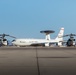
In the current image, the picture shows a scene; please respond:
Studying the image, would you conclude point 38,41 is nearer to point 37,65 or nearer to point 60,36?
point 60,36

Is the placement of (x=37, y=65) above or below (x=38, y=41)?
below

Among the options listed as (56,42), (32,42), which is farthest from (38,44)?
(56,42)

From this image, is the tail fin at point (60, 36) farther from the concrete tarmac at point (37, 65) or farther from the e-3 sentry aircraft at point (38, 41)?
the concrete tarmac at point (37, 65)

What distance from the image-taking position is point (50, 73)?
39.2ft

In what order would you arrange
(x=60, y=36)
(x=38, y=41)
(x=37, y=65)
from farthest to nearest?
(x=60, y=36) → (x=38, y=41) → (x=37, y=65)

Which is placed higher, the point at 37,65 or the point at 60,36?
the point at 60,36

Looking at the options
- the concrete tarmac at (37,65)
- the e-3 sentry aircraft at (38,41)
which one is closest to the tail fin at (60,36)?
the e-3 sentry aircraft at (38,41)

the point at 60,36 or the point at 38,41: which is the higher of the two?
the point at 60,36

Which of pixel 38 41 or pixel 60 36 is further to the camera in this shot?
pixel 60 36

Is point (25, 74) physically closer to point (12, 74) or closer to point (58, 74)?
point (12, 74)

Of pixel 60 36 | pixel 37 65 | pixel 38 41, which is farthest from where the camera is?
pixel 60 36

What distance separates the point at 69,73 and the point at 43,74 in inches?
44.5

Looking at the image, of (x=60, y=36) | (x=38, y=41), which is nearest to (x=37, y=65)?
(x=38, y=41)

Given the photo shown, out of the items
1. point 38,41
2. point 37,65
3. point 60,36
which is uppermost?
point 60,36
